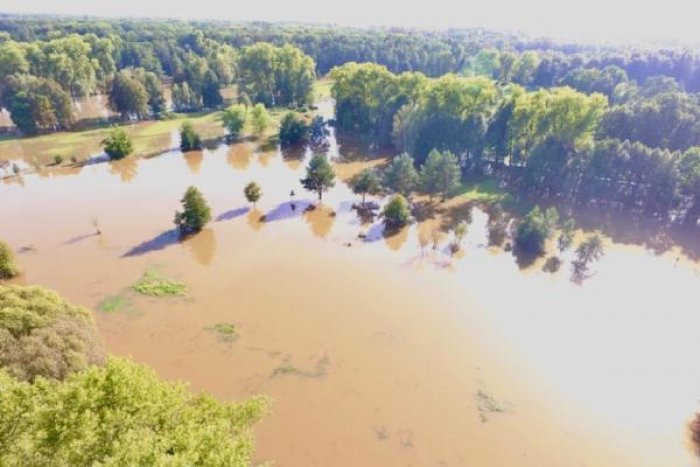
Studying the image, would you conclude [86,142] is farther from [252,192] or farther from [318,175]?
[318,175]

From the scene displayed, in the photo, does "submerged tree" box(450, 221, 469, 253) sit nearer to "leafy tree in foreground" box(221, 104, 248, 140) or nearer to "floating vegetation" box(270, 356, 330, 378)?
"floating vegetation" box(270, 356, 330, 378)

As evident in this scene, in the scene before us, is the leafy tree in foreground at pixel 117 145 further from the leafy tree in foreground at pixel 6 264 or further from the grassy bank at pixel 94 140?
the leafy tree in foreground at pixel 6 264

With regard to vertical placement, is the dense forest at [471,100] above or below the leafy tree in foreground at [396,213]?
above

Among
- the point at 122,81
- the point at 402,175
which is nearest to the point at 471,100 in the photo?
the point at 402,175

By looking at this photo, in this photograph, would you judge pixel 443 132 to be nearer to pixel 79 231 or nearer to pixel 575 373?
pixel 575 373

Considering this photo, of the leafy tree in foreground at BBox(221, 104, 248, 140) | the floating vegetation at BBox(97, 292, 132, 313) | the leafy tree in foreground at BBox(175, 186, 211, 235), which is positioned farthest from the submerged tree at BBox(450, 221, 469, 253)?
the leafy tree in foreground at BBox(221, 104, 248, 140)

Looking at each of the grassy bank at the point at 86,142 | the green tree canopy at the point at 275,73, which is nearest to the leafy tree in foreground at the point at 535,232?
the grassy bank at the point at 86,142
